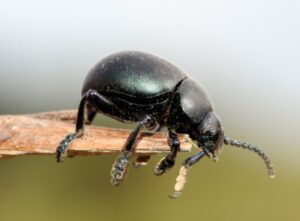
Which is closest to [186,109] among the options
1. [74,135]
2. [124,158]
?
[124,158]

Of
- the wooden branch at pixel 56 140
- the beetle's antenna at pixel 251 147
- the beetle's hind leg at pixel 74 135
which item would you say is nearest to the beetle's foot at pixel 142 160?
the wooden branch at pixel 56 140

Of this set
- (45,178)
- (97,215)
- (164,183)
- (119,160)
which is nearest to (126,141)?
(119,160)

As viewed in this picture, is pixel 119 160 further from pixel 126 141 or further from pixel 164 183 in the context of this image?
pixel 164 183

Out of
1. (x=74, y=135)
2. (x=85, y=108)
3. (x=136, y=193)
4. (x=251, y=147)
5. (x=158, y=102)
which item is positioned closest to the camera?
(x=74, y=135)

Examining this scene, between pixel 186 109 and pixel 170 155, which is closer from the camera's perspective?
pixel 170 155

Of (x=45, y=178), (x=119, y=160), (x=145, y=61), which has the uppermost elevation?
(x=145, y=61)

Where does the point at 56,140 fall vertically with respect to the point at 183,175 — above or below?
above

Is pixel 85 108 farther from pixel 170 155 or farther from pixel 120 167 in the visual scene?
pixel 170 155
